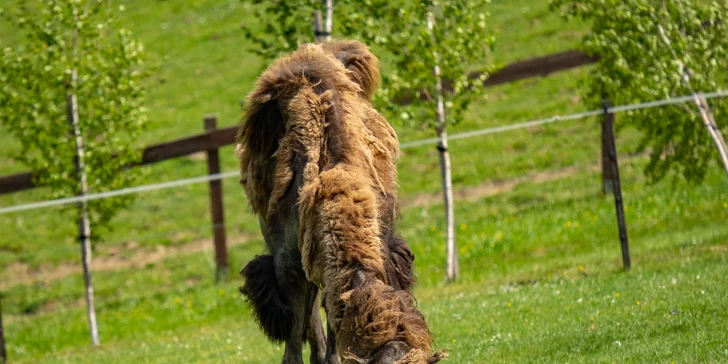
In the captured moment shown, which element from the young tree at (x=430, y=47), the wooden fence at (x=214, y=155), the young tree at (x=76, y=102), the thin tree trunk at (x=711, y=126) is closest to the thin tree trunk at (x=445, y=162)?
the young tree at (x=430, y=47)

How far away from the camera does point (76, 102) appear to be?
13.1 m

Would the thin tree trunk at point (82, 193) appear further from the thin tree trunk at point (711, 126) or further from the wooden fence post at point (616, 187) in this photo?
the thin tree trunk at point (711, 126)

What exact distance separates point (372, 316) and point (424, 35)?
26.3ft

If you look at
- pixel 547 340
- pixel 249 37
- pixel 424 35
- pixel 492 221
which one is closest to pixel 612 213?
pixel 492 221

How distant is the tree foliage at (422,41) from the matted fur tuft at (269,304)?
582 cm

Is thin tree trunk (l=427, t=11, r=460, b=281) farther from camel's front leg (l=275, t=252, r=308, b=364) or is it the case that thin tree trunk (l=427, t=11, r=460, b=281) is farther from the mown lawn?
camel's front leg (l=275, t=252, r=308, b=364)

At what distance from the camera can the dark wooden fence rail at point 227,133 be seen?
49.6ft

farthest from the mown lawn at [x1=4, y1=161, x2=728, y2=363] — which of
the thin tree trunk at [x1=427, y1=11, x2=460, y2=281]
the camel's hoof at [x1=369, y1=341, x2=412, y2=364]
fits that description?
the camel's hoof at [x1=369, y1=341, x2=412, y2=364]

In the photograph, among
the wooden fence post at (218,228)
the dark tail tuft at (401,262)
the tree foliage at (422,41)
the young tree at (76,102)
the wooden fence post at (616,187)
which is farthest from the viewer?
the wooden fence post at (218,228)

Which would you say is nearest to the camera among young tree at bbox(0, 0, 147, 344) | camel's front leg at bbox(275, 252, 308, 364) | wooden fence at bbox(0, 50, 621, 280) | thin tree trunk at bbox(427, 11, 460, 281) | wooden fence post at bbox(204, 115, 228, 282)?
camel's front leg at bbox(275, 252, 308, 364)

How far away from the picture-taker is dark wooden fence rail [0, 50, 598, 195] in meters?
15.1

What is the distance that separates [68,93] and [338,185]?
349 inches

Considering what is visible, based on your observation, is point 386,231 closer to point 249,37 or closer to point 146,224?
point 249,37

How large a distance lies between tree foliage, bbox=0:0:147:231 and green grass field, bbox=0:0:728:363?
79 cm
